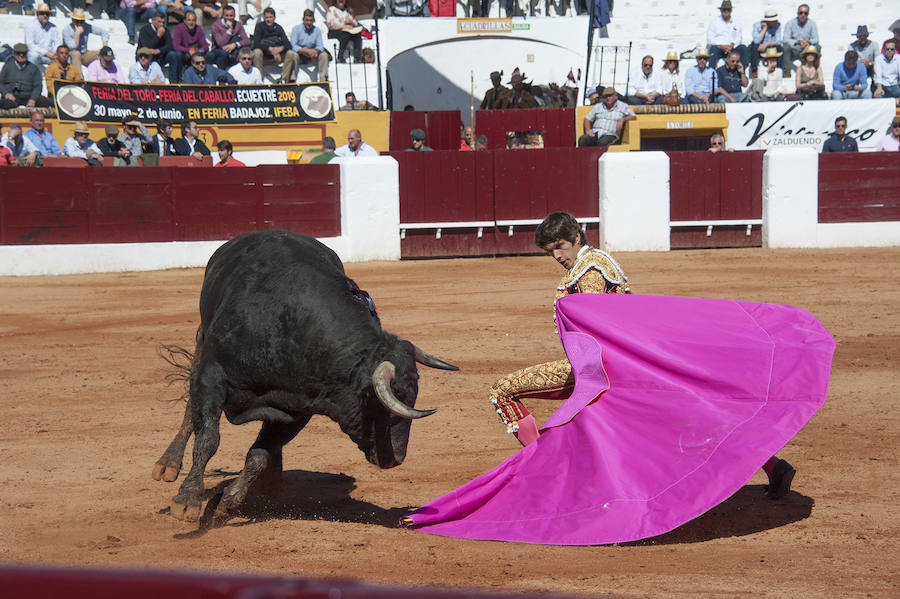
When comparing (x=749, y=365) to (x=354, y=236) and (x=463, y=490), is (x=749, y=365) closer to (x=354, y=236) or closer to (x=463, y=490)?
(x=463, y=490)

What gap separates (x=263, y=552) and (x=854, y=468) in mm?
2459

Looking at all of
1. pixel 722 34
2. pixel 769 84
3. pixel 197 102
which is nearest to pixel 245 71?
pixel 197 102

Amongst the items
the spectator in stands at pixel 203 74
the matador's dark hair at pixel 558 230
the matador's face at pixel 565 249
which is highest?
the spectator in stands at pixel 203 74

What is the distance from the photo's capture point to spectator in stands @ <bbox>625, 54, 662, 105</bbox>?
631 inches

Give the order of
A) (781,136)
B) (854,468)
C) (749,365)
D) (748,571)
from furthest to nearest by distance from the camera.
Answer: (781,136) → (854,468) → (749,365) → (748,571)

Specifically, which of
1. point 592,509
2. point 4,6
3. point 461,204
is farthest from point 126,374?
point 4,6

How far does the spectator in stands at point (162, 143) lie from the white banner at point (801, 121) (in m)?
7.73

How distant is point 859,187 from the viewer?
536 inches

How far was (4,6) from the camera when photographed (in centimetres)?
1575

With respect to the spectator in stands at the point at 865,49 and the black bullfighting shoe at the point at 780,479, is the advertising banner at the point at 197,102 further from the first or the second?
the black bullfighting shoe at the point at 780,479

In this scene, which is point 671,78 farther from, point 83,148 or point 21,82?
point 21,82

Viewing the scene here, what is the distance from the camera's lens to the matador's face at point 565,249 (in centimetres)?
396

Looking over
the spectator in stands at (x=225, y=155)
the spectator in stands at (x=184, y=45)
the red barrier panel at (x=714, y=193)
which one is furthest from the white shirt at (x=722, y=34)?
the spectator in stands at (x=225, y=155)

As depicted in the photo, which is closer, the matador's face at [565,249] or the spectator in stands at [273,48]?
the matador's face at [565,249]
